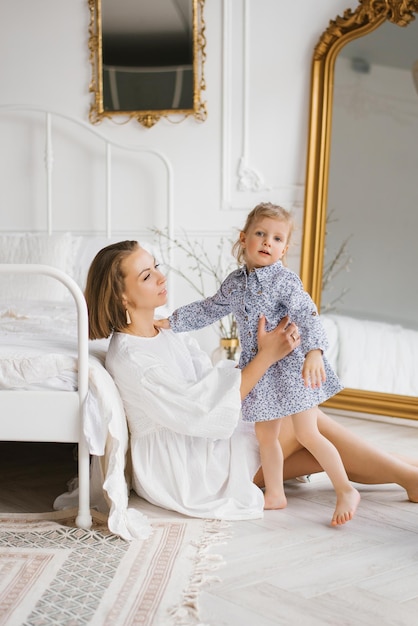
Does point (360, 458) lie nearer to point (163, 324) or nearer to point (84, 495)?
point (163, 324)

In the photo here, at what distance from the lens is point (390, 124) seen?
372 centimetres

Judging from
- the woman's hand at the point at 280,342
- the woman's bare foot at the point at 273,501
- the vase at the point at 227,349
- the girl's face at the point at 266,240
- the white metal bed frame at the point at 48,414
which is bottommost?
the woman's bare foot at the point at 273,501

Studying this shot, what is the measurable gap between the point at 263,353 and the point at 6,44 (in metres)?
2.87

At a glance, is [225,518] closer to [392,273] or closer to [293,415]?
[293,415]

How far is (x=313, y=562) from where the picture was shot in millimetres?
1934

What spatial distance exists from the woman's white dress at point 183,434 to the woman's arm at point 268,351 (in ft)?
0.13

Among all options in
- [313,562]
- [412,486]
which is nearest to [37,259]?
[412,486]

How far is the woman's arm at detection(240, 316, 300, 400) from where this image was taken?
2.22 m

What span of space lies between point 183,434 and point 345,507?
0.45 m

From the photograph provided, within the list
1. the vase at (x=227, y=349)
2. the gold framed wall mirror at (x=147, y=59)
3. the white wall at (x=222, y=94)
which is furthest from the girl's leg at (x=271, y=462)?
the gold framed wall mirror at (x=147, y=59)

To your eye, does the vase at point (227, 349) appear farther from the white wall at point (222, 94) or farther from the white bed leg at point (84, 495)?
the white bed leg at point (84, 495)

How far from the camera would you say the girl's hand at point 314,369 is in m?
2.12

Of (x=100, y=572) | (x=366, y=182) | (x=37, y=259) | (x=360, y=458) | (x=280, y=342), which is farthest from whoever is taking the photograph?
(x=366, y=182)

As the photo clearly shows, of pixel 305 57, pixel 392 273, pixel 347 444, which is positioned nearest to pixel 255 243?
pixel 347 444
